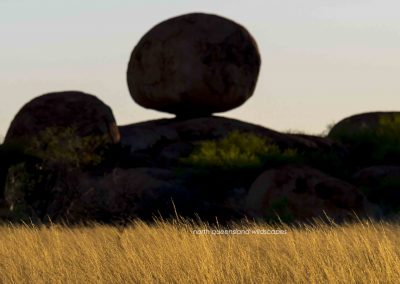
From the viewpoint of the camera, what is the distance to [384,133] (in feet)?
102

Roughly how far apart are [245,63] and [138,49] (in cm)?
433

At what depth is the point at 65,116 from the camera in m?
28.5

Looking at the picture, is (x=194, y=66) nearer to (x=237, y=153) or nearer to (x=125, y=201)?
(x=237, y=153)

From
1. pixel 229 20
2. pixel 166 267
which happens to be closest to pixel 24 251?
pixel 166 267

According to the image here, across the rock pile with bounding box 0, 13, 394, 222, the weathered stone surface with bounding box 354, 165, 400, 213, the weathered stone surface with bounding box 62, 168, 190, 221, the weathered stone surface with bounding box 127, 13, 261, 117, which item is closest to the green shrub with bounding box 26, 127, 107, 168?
the rock pile with bounding box 0, 13, 394, 222

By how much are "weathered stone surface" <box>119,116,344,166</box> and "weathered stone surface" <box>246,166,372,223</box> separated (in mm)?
8598

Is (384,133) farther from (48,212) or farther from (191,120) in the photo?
(48,212)

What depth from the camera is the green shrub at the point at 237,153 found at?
86.9 ft

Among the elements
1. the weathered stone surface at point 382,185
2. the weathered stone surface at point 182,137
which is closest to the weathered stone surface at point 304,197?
the weathered stone surface at point 382,185

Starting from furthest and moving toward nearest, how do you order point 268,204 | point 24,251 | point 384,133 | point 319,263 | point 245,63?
point 245,63 → point 384,133 → point 268,204 → point 24,251 → point 319,263

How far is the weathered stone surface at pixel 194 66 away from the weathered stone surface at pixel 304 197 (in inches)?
482

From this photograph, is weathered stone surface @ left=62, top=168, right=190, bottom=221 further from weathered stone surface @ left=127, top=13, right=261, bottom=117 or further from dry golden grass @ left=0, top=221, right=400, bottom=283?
weathered stone surface @ left=127, top=13, right=261, bottom=117

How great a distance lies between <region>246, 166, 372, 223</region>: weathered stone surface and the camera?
65.8 feet

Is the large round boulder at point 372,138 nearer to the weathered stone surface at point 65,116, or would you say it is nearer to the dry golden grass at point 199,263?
the weathered stone surface at point 65,116
